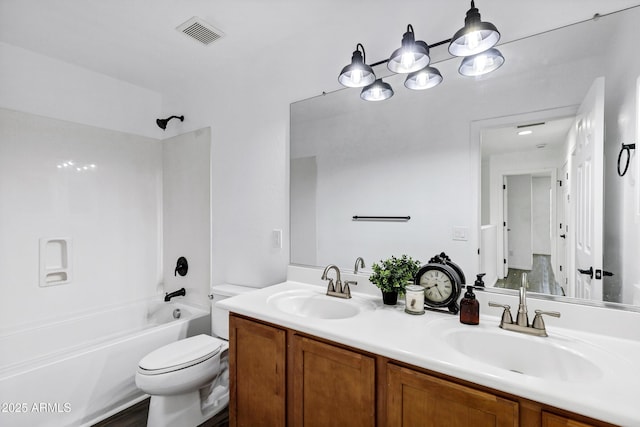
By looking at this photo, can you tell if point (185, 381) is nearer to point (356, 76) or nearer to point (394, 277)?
point (394, 277)

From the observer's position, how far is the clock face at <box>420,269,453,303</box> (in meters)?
1.31

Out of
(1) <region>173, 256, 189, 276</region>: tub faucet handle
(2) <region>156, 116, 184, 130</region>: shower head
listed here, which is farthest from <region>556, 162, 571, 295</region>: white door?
(2) <region>156, 116, 184, 130</region>: shower head

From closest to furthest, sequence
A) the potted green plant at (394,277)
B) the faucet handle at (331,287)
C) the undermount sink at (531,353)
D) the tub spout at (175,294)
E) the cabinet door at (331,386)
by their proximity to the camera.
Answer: the undermount sink at (531,353) → the cabinet door at (331,386) → the potted green plant at (394,277) → the faucet handle at (331,287) → the tub spout at (175,294)

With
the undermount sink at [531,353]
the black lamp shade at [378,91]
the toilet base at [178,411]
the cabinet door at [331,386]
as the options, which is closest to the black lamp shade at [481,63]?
the black lamp shade at [378,91]

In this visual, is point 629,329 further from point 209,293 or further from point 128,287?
point 128,287

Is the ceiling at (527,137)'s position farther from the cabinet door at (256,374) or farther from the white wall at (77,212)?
the white wall at (77,212)

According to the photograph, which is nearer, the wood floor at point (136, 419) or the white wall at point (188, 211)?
the wood floor at point (136, 419)

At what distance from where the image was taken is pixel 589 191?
1.20m

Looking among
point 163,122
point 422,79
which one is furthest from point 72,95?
point 422,79

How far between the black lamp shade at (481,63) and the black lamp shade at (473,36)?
0.07 metres

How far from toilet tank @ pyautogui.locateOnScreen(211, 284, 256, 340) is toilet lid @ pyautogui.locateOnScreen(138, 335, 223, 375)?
0.16 meters

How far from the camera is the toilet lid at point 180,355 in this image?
165cm

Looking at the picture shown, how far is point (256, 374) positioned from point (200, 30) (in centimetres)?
195

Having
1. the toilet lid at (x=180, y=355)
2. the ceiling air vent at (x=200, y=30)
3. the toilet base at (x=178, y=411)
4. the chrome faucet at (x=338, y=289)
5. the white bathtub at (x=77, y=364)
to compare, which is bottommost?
the toilet base at (x=178, y=411)
